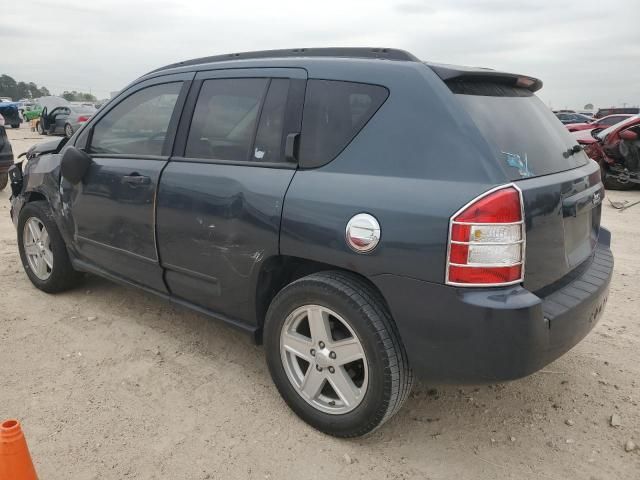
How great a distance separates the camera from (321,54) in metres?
2.75

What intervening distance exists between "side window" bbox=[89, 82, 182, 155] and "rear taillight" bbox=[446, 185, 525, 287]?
6.57 feet

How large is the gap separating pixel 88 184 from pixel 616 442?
3472 mm

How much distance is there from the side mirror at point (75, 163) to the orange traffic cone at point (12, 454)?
2.08 metres

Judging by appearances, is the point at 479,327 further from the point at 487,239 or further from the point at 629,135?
the point at 629,135

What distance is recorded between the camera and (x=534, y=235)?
2.15 m

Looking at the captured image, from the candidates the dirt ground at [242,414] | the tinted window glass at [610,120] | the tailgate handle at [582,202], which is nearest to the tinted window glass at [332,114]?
the tailgate handle at [582,202]

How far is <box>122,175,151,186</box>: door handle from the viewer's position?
10.5 feet

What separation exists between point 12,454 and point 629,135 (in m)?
10.3

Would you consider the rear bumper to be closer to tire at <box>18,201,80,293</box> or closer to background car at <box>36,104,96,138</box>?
tire at <box>18,201,80,293</box>

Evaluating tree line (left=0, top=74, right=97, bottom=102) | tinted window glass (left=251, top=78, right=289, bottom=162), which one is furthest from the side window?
tree line (left=0, top=74, right=97, bottom=102)

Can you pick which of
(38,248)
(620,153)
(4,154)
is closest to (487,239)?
(38,248)

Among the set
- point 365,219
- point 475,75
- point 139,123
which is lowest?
point 365,219

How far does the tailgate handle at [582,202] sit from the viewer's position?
7.75 ft

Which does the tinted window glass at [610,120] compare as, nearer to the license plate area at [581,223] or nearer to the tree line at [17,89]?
the license plate area at [581,223]
